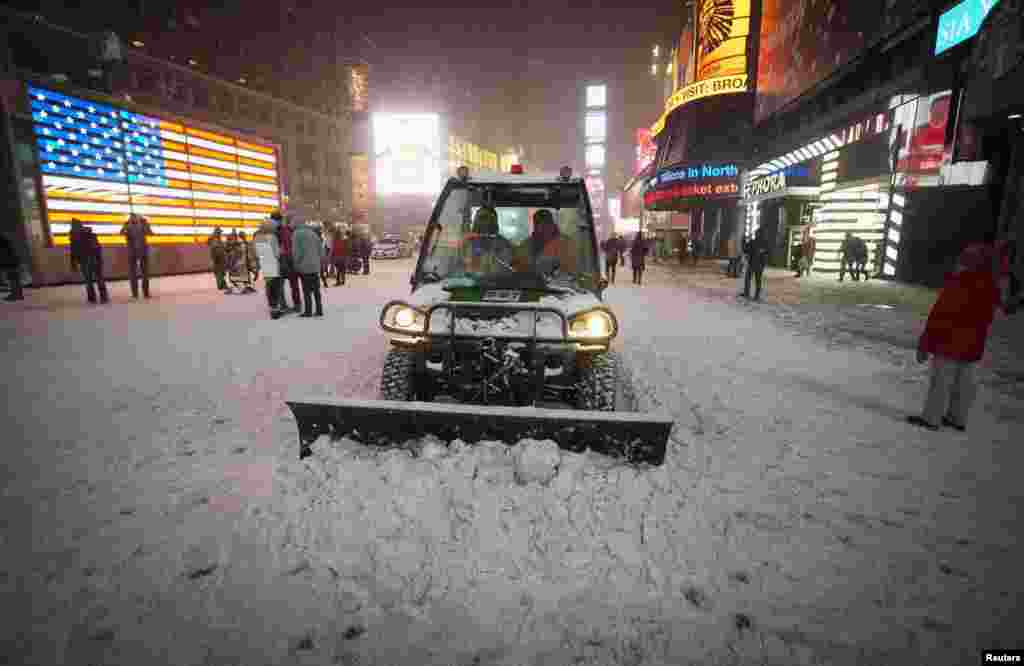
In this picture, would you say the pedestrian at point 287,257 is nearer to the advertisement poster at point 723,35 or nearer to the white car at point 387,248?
the white car at point 387,248

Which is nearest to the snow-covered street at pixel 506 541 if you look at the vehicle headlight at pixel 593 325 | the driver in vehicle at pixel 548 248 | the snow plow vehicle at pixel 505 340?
the snow plow vehicle at pixel 505 340

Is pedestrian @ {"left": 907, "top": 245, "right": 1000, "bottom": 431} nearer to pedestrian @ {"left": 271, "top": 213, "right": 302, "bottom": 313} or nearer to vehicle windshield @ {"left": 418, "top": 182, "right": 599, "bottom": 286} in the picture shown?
vehicle windshield @ {"left": 418, "top": 182, "right": 599, "bottom": 286}

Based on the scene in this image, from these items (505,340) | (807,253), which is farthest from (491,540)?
(807,253)

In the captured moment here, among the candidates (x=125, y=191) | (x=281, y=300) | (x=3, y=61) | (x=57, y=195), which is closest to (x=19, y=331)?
(x=281, y=300)

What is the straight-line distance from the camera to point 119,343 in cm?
721

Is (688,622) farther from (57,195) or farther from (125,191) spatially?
(125,191)

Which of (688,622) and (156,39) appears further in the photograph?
(156,39)

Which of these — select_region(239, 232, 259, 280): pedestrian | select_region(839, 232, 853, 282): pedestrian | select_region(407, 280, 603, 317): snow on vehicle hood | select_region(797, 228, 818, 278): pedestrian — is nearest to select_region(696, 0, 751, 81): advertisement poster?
select_region(797, 228, 818, 278): pedestrian

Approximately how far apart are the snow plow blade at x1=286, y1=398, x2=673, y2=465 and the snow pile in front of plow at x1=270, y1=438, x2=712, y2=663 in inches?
3.8

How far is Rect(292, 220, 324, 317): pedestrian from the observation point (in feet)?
30.0

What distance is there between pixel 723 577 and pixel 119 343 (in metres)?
9.12

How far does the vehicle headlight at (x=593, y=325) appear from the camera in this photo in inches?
A: 130

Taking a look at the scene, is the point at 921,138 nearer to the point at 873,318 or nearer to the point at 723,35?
the point at 873,318

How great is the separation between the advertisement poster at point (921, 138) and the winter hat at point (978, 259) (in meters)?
13.0
